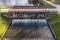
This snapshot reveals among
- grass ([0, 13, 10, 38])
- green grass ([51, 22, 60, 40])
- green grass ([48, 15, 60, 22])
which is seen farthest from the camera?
green grass ([48, 15, 60, 22])

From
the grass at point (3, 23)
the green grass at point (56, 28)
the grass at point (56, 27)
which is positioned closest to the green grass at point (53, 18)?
the grass at point (56, 27)

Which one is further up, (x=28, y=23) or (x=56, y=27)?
(x=56, y=27)

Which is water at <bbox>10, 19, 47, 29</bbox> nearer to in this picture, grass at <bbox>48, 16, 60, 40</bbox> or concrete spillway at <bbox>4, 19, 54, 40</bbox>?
concrete spillway at <bbox>4, 19, 54, 40</bbox>

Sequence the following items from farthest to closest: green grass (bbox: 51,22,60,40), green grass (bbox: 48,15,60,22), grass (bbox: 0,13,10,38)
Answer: green grass (bbox: 48,15,60,22)
grass (bbox: 0,13,10,38)
green grass (bbox: 51,22,60,40)

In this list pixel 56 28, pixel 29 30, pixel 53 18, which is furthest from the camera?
pixel 53 18

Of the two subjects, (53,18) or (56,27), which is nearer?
(56,27)

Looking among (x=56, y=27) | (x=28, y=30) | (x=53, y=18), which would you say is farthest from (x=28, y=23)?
(x=56, y=27)

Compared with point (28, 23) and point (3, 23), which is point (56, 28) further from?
point (3, 23)

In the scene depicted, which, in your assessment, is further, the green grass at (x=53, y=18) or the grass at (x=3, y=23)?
the green grass at (x=53, y=18)

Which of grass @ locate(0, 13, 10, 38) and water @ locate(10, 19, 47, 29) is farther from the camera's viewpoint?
water @ locate(10, 19, 47, 29)

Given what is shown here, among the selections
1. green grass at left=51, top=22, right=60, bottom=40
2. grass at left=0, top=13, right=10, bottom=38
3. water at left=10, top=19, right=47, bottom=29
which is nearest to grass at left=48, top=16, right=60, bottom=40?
green grass at left=51, top=22, right=60, bottom=40

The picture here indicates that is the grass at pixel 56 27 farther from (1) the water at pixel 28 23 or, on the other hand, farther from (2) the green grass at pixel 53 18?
(1) the water at pixel 28 23
